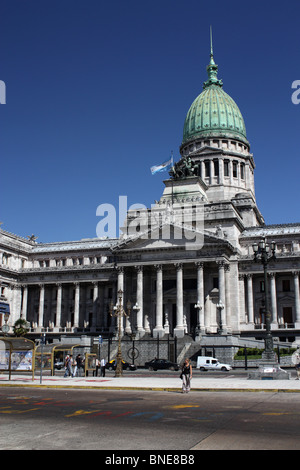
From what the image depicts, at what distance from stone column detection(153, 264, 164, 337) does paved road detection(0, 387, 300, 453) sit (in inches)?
1701

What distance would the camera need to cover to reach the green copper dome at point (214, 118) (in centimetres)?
10381

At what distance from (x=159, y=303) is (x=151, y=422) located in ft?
174

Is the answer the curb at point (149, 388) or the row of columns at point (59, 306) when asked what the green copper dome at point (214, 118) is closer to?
the row of columns at point (59, 306)

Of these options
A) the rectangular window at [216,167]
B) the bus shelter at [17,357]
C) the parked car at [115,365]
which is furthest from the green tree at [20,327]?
the rectangular window at [216,167]

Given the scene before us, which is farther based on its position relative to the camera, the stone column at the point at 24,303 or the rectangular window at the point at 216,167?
the rectangular window at the point at 216,167

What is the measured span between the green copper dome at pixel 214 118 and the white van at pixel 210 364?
200 feet

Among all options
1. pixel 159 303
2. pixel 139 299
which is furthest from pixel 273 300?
pixel 139 299

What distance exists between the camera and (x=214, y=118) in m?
105

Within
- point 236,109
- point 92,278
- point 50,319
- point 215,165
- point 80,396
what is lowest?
point 80,396

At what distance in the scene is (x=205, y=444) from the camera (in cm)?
1177

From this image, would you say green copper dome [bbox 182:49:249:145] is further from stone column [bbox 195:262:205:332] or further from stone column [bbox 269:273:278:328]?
stone column [bbox 195:262:205:332]
